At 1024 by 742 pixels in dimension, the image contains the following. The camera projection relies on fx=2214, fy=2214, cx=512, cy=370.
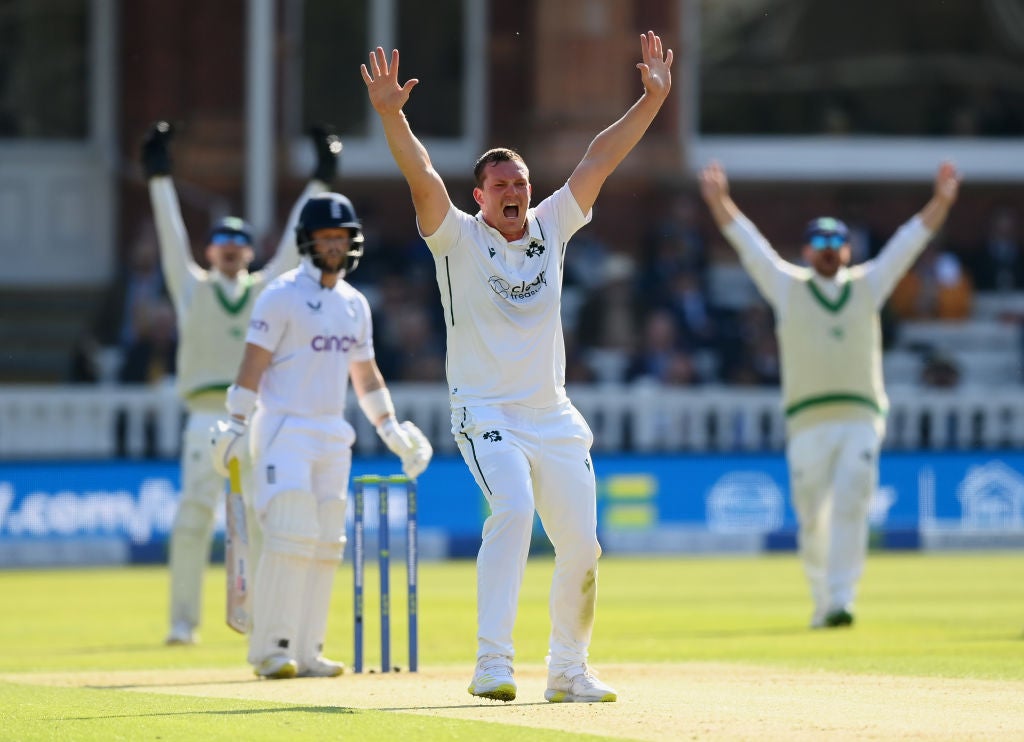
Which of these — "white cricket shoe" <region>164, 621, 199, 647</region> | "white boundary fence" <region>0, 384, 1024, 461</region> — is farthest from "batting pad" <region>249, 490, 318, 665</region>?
"white boundary fence" <region>0, 384, 1024, 461</region>

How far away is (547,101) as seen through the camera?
25641 millimetres

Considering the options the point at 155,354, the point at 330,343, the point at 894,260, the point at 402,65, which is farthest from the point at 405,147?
the point at 402,65

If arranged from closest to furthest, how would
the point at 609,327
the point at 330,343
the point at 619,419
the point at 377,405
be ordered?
1. the point at 330,343
2. the point at 377,405
3. the point at 619,419
4. the point at 609,327

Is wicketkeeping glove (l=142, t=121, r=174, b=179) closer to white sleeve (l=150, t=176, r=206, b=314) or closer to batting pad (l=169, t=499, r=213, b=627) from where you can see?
white sleeve (l=150, t=176, r=206, b=314)

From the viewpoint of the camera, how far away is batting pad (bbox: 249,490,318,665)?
9.62 meters

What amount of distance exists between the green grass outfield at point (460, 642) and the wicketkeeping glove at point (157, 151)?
8.78ft

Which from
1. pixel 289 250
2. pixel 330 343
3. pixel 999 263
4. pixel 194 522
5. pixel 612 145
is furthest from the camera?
pixel 999 263

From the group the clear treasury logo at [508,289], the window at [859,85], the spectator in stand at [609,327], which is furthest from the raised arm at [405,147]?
the window at [859,85]

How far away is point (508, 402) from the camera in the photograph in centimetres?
814

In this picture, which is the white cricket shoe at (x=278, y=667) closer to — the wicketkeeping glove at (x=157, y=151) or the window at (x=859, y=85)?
the wicketkeeping glove at (x=157, y=151)

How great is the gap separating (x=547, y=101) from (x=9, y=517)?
9171mm

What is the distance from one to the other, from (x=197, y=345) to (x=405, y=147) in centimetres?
473

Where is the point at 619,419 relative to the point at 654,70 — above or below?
below

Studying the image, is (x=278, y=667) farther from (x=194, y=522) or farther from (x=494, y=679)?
(x=194, y=522)
